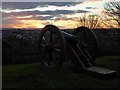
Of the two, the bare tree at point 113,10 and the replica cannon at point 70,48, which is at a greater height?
the bare tree at point 113,10

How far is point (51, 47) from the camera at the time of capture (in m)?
10.2

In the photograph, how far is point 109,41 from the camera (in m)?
16.7

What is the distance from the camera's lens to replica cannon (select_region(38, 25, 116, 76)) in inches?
367

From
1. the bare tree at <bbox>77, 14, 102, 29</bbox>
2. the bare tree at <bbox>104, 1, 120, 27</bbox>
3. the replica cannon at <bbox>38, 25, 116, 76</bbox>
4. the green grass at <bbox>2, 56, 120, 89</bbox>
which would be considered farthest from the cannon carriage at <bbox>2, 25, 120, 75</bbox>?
the bare tree at <bbox>77, 14, 102, 29</bbox>

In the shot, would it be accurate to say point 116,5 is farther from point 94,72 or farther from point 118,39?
point 94,72

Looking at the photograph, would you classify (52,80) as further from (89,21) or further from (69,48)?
(89,21)

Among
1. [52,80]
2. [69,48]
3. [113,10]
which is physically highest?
[113,10]

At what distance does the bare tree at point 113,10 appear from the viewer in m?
17.9

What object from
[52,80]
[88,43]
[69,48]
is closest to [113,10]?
[88,43]

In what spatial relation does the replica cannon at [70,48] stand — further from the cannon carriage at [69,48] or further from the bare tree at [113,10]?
the bare tree at [113,10]

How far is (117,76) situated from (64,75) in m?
1.67

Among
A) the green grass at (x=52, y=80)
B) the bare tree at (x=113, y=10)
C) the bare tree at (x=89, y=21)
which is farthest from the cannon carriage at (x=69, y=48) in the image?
the bare tree at (x=89, y=21)

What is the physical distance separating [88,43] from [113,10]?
8.36m

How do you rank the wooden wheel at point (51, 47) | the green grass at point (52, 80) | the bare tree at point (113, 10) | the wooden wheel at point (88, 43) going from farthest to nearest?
1. the bare tree at point (113, 10)
2. the wooden wheel at point (88, 43)
3. the wooden wheel at point (51, 47)
4. the green grass at point (52, 80)
